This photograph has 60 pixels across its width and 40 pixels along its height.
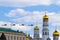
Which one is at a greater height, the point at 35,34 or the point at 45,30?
the point at 45,30

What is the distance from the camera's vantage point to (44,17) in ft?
348

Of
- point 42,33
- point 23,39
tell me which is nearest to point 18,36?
point 23,39

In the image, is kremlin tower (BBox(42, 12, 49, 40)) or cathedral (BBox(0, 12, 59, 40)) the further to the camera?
cathedral (BBox(0, 12, 59, 40))

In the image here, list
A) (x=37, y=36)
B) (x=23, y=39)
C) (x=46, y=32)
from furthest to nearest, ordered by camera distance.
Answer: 1. (x=23, y=39)
2. (x=37, y=36)
3. (x=46, y=32)

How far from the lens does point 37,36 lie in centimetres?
11256

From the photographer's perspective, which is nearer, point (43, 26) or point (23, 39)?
point (43, 26)

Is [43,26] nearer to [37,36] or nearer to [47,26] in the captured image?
[47,26]

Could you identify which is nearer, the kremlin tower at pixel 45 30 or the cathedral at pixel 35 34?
the kremlin tower at pixel 45 30

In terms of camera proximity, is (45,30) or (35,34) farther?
(35,34)

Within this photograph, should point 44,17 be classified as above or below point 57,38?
above

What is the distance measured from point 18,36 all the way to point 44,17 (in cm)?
1729

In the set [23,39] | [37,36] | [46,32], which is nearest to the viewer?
[46,32]

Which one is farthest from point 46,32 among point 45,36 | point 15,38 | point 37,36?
point 15,38

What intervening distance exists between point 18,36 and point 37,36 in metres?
9.71
